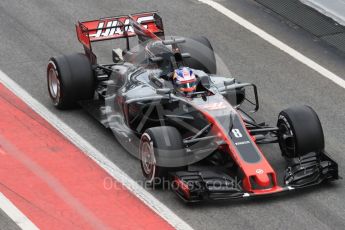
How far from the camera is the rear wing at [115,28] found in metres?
18.8

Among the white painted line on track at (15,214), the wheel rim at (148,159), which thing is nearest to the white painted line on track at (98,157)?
the wheel rim at (148,159)

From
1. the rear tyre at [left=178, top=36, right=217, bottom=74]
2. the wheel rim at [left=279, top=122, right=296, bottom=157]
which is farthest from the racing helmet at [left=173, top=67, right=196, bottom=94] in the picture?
the rear tyre at [left=178, top=36, right=217, bottom=74]

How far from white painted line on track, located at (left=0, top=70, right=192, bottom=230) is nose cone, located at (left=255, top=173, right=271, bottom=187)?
1.23 meters

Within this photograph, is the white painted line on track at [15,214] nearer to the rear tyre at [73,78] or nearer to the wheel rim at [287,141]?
the rear tyre at [73,78]

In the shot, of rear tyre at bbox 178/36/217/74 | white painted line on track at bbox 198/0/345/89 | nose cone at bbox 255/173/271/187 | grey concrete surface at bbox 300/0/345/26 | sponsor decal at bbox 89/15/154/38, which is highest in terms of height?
sponsor decal at bbox 89/15/154/38

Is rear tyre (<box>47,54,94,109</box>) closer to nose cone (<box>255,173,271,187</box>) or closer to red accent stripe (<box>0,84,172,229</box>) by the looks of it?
red accent stripe (<box>0,84,172,229</box>)

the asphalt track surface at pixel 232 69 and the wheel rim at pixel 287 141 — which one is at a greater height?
the wheel rim at pixel 287 141

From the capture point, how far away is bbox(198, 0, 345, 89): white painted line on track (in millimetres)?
20453

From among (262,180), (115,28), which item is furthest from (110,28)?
(262,180)

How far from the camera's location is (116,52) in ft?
63.8

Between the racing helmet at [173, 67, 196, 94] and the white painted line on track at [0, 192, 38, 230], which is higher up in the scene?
the racing helmet at [173, 67, 196, 94]

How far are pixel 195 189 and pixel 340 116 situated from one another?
4554 millimetres

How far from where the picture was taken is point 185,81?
1675 centimetres

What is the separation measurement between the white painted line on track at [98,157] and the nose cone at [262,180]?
1.23m
